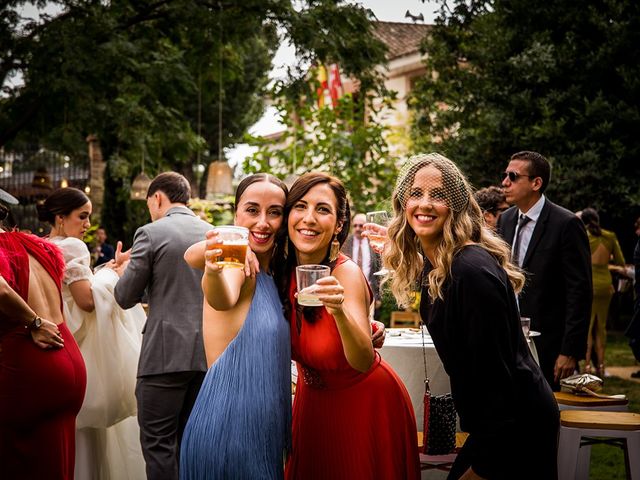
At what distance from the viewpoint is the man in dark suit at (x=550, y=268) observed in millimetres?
4793

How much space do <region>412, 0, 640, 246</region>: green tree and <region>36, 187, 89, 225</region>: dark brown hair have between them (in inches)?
339

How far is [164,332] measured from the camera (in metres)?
4.32

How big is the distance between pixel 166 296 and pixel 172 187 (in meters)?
0.72

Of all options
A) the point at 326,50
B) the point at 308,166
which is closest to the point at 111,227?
the point at 308,166

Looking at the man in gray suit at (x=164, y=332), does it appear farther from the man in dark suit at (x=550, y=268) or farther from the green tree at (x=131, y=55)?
the green tree at (x=131, y=55)

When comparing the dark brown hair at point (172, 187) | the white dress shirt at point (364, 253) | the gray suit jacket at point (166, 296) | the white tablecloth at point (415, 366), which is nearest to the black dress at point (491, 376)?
the gray suit jacket at point (166, 296)

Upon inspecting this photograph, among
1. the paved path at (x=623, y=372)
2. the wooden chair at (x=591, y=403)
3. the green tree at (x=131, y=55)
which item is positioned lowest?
the paved path at (x=623, y=372)

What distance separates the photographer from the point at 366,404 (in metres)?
2.77

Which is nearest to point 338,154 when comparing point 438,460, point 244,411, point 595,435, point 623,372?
point 623,372

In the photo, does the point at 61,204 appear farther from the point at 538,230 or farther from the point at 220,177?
the point at 220,177

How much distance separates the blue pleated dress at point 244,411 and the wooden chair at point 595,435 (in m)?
2.27

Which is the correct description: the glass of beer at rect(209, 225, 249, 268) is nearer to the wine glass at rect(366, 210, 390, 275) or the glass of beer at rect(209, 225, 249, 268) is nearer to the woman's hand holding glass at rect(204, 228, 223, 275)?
the woman's hand holding glass at rect(204, 228, 223, 275)

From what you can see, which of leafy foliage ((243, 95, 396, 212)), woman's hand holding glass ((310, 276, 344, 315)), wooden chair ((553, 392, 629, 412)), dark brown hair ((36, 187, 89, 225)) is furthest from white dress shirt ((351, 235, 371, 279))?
woman's hand holding glass ((310, 276, 344, 315))

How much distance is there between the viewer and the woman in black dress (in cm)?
237
